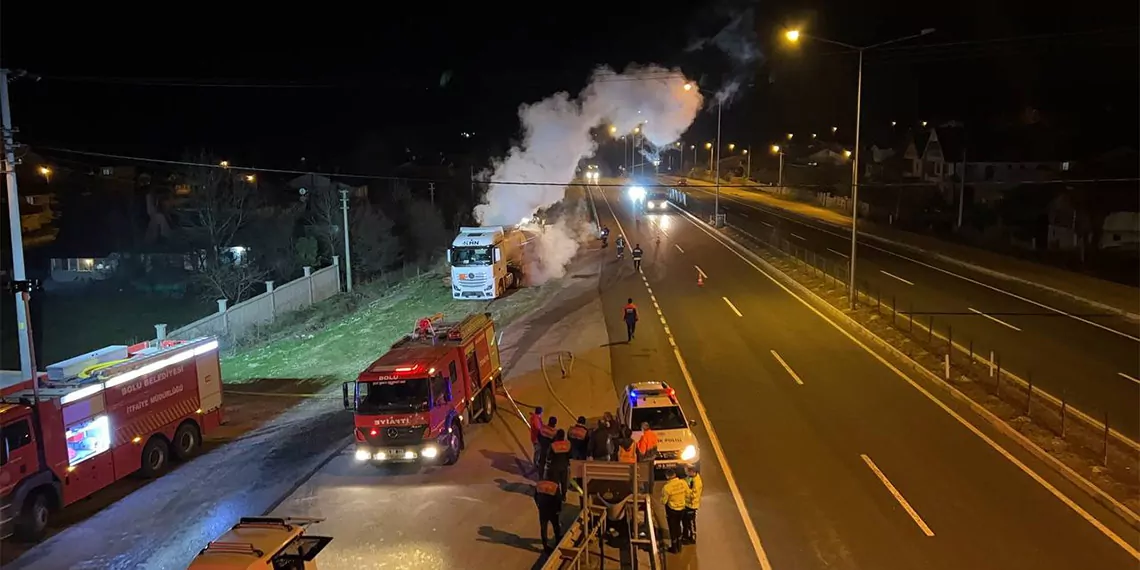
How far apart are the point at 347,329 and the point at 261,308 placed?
416 centimetres

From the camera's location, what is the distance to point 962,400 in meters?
18.4

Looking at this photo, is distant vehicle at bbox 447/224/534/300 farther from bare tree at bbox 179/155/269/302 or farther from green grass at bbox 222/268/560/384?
bare tree at bbox 179/155/269/302

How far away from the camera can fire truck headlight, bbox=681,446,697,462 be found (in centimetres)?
1400

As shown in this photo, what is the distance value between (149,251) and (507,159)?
27981mm

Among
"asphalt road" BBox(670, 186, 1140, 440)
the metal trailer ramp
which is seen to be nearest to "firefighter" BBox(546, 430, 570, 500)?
the metal trailer ramp

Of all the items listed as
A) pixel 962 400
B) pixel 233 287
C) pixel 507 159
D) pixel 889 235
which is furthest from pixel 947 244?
pixel 233 287

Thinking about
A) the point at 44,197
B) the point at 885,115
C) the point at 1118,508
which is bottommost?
the point at 1118,508

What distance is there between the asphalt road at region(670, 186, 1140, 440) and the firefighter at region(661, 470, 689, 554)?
10.9 m

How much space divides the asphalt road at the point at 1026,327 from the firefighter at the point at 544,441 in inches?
473

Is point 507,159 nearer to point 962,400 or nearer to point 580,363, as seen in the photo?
point 580,363

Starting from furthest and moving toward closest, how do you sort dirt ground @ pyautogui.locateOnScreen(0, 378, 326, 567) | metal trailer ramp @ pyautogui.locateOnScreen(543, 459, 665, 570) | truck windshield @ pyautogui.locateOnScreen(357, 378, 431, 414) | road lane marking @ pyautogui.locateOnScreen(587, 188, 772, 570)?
truck windshield @ pyautogui.locateOnScreen(357, 378, 431, 414)
dirt ground @ pyautogui.locateOnScreen(0, 378, 326, 567)
road lane marking @ pyautogui.locateOnScreen(587, 188, 772, 570)
metal trailer ramp @ pyautogui.locateOnScreen(543, 459, 665, 570)

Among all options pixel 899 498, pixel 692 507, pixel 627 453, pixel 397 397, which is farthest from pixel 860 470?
pixel 397 397

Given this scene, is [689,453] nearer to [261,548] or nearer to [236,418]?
[261,548]

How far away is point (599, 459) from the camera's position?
1369 centimetres
